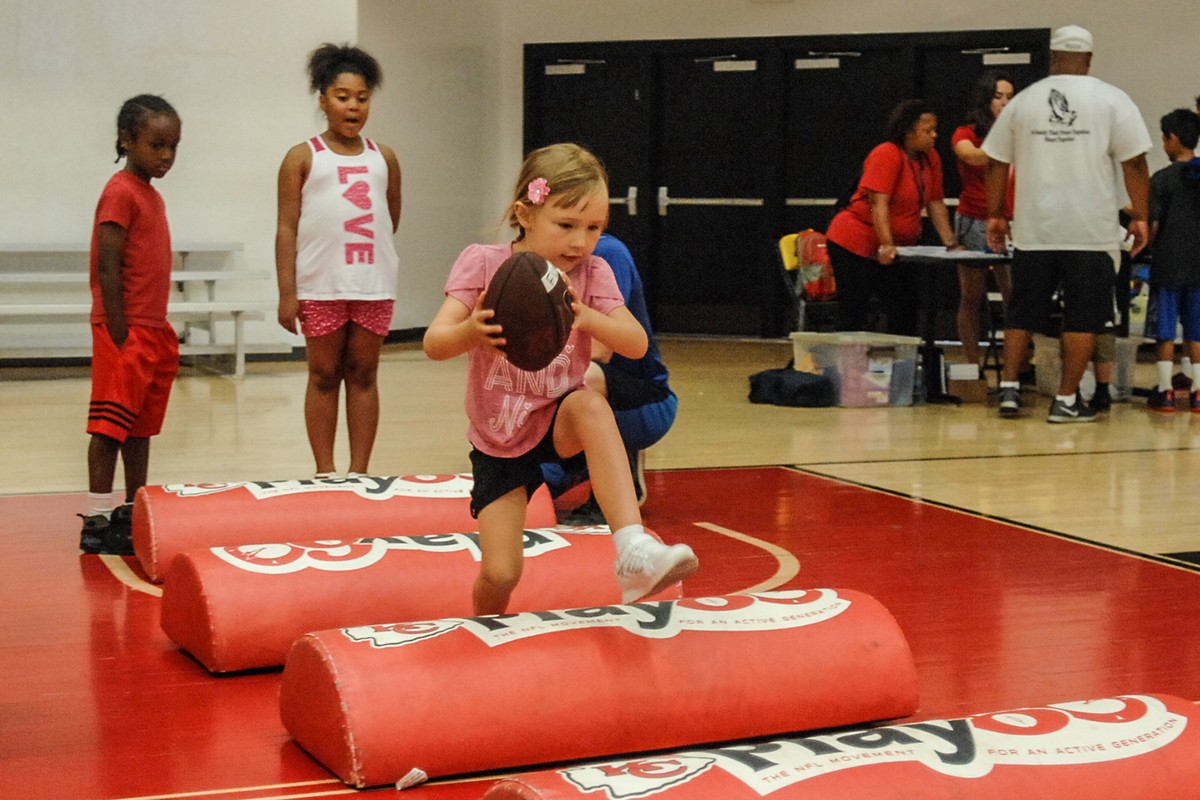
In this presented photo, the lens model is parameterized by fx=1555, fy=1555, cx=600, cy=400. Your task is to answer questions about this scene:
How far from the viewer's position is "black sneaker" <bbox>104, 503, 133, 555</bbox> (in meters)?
4.75

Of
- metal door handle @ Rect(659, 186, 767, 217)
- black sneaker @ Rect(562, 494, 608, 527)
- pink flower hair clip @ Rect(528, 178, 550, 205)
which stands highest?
metal door handle @ Rect(659, 186, 767, 217)

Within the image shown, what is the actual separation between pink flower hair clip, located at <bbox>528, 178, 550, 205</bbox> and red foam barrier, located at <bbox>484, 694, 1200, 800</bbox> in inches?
43.9

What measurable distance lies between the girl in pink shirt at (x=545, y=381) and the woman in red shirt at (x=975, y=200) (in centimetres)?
631

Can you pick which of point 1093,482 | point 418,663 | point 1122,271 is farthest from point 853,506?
point 1122,271

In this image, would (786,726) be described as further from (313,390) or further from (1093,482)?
(1093,482)

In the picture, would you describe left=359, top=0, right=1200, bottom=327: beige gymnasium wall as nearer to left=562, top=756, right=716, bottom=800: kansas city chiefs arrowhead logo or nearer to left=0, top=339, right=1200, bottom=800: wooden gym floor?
left=0, top=339, right=1200, bottom=800: wooden gym floor

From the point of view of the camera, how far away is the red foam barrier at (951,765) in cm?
227

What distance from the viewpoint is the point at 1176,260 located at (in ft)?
28.1

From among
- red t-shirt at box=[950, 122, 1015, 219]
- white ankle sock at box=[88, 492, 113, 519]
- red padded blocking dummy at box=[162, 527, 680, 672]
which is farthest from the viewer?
red t-shirt at box=[950, 122, 1015, 219]

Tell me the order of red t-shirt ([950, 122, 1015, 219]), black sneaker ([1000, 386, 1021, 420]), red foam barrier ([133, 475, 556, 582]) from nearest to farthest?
red foam barrier ([133, 475, 556, 582]), black sneaker ([1000, 386, 1021, 420]), red t-shirt ([950, 122, 1015, 219])

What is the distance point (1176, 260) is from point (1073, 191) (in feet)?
3.79

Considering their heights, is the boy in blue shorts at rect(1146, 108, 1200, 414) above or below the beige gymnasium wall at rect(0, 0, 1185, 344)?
below

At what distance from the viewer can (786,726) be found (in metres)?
3.02

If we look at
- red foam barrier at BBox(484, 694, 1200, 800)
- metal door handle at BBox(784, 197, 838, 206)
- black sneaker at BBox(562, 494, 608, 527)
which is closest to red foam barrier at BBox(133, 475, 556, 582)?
black sneaker at BBox(562, 494, 608, 527)
